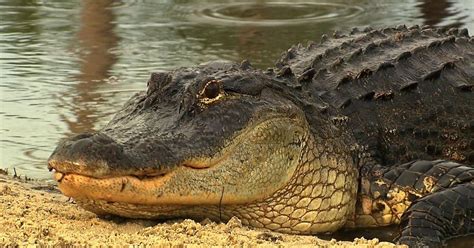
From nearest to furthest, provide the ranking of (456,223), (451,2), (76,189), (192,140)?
(76,189) → (192,140) → (456,223) → (451,2)

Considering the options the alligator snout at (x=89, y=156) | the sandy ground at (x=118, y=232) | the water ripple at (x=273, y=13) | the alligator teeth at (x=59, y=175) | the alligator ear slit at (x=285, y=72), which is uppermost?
the alligator snout at (x=89, y=156)

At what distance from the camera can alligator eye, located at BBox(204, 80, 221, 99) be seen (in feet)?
14.7

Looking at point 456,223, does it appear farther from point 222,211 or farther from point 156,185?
point 156,185

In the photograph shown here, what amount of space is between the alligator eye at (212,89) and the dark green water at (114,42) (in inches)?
57.6

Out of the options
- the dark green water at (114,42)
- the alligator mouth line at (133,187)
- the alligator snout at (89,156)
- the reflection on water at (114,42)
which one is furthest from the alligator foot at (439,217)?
the reflection on water at (114,42)

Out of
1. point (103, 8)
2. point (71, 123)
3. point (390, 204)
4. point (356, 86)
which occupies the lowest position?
point (103, 8)

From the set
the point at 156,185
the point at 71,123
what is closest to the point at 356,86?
the point at 156,185

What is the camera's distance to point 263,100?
183 inches

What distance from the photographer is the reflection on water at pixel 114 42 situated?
7.62 m

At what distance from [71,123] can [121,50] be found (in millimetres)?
3533

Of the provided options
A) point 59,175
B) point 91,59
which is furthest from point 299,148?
point 91,59

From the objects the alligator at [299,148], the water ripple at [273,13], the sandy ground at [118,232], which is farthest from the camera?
the water ripple at [273,13]

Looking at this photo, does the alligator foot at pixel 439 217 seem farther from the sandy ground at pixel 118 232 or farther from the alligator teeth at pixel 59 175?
the alligator teeth at pixel 59 175

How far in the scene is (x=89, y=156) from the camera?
3.83 m
